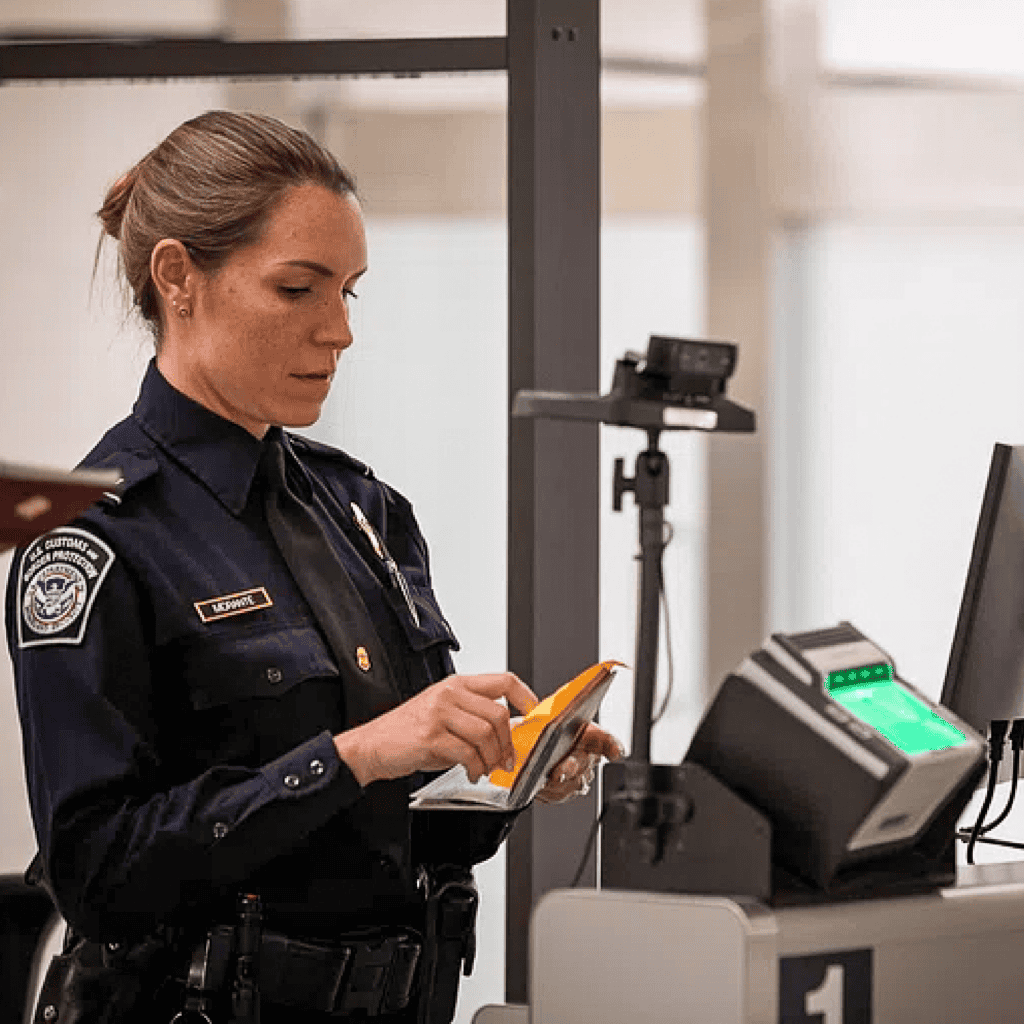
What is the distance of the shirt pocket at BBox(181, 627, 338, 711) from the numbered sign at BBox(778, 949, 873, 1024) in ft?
1.78

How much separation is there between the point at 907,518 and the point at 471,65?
1135 mm

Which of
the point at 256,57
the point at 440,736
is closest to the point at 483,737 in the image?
the point at 440,736

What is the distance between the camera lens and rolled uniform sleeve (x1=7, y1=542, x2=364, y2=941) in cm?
153

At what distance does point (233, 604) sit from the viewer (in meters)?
1.64

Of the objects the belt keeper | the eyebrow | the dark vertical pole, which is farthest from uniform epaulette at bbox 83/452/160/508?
the dark vertical pole

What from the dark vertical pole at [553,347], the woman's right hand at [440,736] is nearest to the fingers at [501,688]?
the woman's right hand at [440,736]

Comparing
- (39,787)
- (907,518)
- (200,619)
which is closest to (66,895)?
(39,787)

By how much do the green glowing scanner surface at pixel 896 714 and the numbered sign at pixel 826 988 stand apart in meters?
0.16

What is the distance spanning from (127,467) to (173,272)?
196 mm

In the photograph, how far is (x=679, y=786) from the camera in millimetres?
1385

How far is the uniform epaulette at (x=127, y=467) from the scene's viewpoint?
5.41 feet

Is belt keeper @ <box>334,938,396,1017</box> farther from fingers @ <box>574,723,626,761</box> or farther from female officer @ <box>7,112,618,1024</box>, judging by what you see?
fingers @ <box>574,723,626,761</box>

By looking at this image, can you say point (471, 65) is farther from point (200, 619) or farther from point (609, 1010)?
point (609, 1010)

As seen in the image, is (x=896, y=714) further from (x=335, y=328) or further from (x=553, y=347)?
(x=553, y=347)
